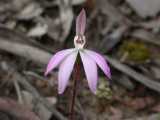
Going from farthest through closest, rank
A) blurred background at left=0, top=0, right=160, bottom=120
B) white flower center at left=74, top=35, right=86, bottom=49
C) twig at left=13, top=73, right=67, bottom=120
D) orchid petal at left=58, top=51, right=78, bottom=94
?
blurred background at left=0, top=0, right=160, bottom=120 < twig at left=13, top=73, right=67, bottom=120 < white flower center at left=74, top=35, right=86, bottom=49 < orchid petal at left=58, top=51, right=78, bottom=94

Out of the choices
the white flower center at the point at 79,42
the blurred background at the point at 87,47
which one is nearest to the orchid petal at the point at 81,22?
the white flower center at the point at 79,42

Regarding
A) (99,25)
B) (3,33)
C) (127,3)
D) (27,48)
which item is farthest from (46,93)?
(127,3)

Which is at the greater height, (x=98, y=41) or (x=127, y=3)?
(x=127, y=3)

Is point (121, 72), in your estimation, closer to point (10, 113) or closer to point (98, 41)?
point (98, 41)

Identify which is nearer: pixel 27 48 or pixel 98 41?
pixel 27 48

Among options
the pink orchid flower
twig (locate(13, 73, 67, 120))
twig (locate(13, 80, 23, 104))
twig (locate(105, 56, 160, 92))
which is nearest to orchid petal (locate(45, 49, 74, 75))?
the pink orchid flower

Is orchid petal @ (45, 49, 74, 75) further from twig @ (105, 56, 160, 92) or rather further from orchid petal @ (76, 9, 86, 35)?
twig @ (105, 56, 160, 92)

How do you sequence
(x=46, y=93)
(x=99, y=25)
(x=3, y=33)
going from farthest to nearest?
1. (x=99, y=25)
2. (x=3, y=33)
3. (x=46, y=93)
